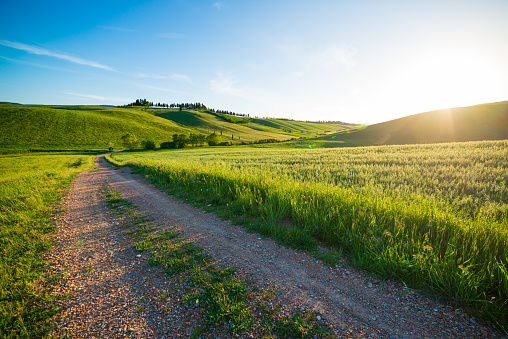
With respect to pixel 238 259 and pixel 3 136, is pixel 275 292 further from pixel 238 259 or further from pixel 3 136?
pixel 3 136

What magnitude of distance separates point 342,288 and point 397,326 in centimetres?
88

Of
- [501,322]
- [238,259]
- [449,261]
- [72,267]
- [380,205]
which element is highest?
[380,205]

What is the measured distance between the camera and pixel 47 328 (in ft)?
9.34

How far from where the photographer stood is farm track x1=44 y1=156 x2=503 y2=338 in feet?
9.23

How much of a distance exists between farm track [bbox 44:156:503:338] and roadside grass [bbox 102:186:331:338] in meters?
0.16


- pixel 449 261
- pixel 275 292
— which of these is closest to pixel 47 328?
pixel 275 292

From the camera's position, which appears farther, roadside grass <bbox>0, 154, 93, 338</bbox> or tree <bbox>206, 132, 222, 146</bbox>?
tree <bbox>206, 132, 222, 146</bbox>

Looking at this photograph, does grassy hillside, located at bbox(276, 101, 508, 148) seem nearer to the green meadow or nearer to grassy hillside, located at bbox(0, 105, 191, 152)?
the green meadow

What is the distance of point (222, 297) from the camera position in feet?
10.9

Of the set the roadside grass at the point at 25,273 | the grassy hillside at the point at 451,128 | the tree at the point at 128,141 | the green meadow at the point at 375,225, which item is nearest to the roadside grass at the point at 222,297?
the roadside grass at the point at 25,273

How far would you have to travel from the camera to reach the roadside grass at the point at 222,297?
282 centimetres

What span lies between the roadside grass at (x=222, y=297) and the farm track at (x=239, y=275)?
16cm

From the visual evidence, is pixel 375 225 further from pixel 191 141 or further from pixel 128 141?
pixel 128 141

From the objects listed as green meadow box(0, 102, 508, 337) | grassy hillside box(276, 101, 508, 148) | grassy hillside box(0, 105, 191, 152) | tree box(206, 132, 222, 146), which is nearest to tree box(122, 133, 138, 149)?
grassy hillside box(0, 105, 191, 152)
